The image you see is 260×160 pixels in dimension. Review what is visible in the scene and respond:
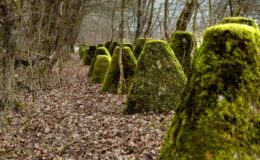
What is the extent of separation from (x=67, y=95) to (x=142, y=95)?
6.26 metres

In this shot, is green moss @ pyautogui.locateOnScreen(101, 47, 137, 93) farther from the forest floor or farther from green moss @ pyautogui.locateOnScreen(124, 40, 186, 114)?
green moss @ pyautogui.locateOnScreen(124, 40, 186, 114)

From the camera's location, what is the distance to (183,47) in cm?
1361

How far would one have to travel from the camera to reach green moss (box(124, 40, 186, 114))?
10594mm

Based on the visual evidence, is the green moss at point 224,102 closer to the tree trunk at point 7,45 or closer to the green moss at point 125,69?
the tree trunk at point 7,45

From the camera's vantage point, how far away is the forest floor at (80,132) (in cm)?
756

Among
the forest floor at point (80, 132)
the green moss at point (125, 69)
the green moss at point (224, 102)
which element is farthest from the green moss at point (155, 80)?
the green moss at point (224, 102)

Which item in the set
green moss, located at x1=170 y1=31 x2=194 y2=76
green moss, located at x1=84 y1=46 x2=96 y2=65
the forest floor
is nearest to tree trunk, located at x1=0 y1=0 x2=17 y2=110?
the forest floor

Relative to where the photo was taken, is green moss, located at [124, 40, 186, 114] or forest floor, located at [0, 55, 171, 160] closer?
forest floor, located at [0, 55, 171, 160]

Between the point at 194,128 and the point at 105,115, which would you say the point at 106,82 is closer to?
the point at 105,115

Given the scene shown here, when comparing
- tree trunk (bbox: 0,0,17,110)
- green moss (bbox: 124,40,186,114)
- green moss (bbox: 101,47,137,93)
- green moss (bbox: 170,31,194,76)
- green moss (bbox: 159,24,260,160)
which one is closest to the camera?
green moss (bbox: 159,24,260,160)

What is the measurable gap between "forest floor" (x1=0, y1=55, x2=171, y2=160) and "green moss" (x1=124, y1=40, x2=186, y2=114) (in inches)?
15.6

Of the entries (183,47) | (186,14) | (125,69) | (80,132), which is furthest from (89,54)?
(80,132)

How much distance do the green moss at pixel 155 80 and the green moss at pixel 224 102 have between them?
6.34 m

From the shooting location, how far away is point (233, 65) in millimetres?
4121
